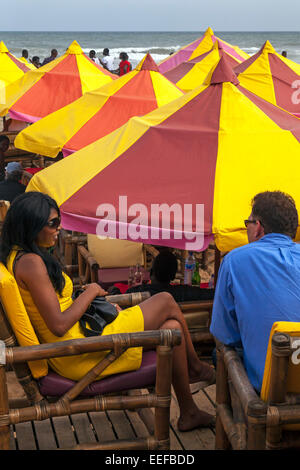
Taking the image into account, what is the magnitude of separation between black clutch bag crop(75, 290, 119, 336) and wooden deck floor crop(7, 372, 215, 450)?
0.65 m

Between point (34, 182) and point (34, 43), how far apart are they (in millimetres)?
63859

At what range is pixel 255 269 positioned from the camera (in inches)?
94.5

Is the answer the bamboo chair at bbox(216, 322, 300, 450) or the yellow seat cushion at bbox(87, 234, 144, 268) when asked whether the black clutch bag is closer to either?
the bamboo chair at bbox(216, 322, 300, 450)

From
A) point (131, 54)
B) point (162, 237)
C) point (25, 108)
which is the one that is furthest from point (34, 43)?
point (162, 237)

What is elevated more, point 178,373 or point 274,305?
point 274,305

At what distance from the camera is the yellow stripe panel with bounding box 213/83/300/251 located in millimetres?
3105

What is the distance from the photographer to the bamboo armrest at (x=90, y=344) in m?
2.45

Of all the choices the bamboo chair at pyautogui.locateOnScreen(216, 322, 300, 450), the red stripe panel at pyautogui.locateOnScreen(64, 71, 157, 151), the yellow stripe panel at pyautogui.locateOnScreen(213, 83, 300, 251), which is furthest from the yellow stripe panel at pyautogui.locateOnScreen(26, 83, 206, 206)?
the bamboo chair at pyautogui.locateOnScreen(216, 322, 300, 450)

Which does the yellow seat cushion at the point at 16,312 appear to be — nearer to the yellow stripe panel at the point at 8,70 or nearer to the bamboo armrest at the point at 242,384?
the bamboo armrest at the point at 242,384

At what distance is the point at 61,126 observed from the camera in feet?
17.9

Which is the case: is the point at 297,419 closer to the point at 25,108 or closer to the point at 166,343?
the point at 166,343

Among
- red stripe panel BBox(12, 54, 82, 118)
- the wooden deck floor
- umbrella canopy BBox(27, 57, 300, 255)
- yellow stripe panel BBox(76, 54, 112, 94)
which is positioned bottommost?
the wooden deck floor

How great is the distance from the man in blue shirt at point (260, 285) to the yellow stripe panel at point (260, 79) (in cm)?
457

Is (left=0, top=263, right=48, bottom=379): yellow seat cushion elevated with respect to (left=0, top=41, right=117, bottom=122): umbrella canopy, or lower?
lower
